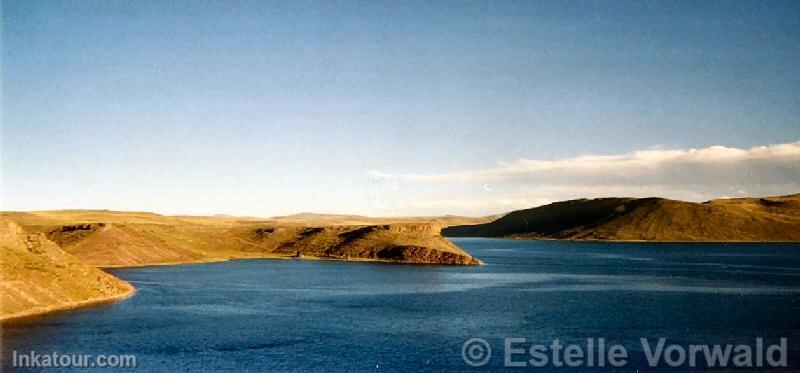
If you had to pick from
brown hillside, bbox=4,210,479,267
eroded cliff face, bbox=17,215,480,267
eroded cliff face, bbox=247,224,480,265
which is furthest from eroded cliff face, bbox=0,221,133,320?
eroded cliff face, bbox=247,224,480,265

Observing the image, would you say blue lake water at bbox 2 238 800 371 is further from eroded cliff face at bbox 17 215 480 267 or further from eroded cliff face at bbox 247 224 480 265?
eroded cliff face at bbox 247 224 480 265

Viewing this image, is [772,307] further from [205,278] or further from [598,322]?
[205,278]

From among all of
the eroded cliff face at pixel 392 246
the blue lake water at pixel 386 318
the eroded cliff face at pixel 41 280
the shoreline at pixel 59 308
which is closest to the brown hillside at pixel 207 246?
the eroded cliff face at pixel 392 246

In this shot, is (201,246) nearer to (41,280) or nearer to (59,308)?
(41,280)

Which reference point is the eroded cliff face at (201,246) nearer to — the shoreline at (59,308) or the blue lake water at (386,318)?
the blue lake water at (386,318)

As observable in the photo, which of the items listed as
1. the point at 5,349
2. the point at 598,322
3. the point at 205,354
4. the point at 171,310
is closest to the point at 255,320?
the point at 171,310

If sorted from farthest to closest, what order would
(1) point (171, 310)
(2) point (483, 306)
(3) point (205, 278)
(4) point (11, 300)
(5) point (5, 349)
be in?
(3) point (205, 278) → (2) point (483, 306) → (1) point (171, 310) → (4) point (11, 300) → (5) point (5, 349)
